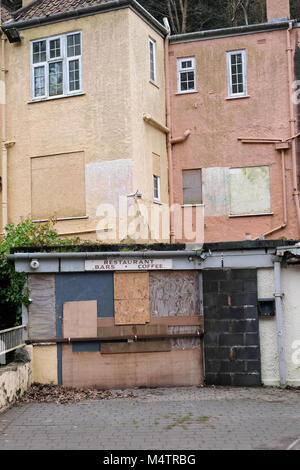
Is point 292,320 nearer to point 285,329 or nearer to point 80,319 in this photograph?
point 285,329

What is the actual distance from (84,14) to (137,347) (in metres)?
10.6

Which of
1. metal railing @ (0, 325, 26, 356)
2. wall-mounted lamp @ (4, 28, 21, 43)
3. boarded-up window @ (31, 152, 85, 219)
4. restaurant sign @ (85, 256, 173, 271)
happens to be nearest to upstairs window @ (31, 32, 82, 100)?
wall-mounted lamp @ (4, 28, 21, 43)

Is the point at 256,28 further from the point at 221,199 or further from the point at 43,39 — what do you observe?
the point at 43,39

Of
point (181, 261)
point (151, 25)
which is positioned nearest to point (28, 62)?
point (151, 25)

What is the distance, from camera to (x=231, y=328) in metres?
12.5

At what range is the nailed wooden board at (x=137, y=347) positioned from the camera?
40.7 ft

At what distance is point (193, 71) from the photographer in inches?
782

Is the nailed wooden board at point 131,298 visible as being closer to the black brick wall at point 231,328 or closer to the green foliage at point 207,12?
the black brick wall at point 231,328

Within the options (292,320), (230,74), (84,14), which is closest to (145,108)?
(84,14)

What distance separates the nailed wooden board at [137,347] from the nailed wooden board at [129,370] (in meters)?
0.09

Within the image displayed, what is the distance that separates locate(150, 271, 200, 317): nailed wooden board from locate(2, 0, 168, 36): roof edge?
8.88 metres

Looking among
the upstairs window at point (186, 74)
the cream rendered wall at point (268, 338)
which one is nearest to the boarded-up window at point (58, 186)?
the upstairs window at point (186, 74)

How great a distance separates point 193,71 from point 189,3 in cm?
1099

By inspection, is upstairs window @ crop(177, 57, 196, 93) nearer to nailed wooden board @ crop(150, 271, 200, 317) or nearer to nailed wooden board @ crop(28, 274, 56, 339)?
nailed wooden board @ crop(150, 271, 200, 317)
